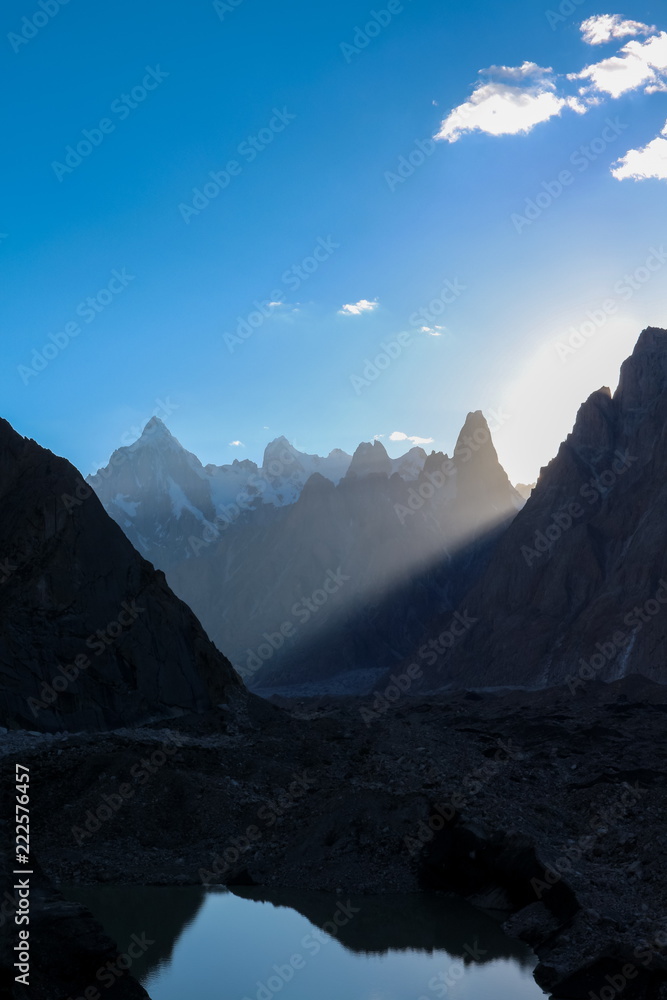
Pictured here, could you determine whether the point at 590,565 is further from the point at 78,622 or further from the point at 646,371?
the point at 78,622

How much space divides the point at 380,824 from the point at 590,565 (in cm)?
8566

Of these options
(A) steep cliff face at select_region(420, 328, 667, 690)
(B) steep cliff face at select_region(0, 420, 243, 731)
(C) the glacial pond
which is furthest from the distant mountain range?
(C) the glacial pond

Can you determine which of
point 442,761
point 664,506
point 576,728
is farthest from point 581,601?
point 442,761

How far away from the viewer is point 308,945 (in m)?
20.9

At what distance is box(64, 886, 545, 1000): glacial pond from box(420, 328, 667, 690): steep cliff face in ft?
201

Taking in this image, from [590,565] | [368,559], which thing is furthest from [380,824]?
[368,559]

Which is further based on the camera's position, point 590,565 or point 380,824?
point 590,565

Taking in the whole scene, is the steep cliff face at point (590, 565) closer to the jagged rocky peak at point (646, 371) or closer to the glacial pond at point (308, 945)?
the jagged rocky peak at point (646, 371)

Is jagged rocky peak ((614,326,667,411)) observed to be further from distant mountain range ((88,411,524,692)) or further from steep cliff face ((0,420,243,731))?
steep cliff face ((0,420,243,731))

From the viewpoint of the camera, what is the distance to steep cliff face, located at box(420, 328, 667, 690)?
91062 millimetres

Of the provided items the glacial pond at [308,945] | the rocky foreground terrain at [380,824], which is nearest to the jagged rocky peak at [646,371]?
the rocky foreground terrain at [380,824]

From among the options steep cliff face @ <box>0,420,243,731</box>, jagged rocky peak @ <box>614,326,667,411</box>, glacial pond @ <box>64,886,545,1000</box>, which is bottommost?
glacial pond @ <box>64,886,545,1000</box>

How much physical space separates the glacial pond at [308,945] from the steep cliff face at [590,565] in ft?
201

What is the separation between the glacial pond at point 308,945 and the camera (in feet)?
59.9
